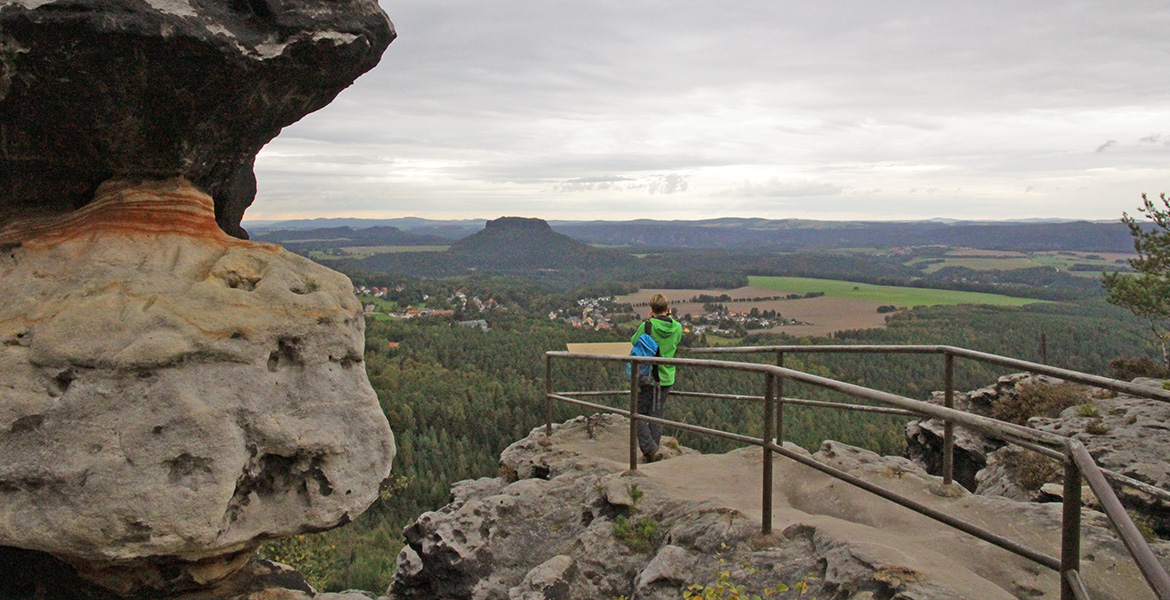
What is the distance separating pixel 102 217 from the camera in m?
5.53

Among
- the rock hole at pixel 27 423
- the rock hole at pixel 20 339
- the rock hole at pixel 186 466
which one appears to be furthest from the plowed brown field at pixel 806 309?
the rock hole at pixel 27 423

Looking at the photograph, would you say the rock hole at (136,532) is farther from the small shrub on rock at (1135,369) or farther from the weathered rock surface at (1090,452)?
the small shrub on rock at (1135,369)

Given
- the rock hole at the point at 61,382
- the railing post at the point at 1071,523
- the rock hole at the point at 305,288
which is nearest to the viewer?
the railing post at the point at 1071,523

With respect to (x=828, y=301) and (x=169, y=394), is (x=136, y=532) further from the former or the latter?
(x=828, y=301)

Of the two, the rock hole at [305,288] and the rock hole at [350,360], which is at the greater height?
the rock hole at [305,288]

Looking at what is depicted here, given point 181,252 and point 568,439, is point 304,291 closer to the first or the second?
point 181,252

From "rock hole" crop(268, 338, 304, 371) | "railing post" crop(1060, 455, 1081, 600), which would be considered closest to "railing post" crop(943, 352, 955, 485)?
"railing post" crop(1060, 455, 1081, 600)

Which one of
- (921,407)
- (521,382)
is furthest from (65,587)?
(521,382)

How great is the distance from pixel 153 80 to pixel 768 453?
5.36 meters

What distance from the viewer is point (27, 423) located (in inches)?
174

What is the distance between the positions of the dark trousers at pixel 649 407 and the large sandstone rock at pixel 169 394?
3235mm

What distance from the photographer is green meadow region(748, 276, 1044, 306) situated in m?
83.8

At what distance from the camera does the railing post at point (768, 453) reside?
17.4 ft

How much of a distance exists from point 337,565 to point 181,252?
19.7 m
